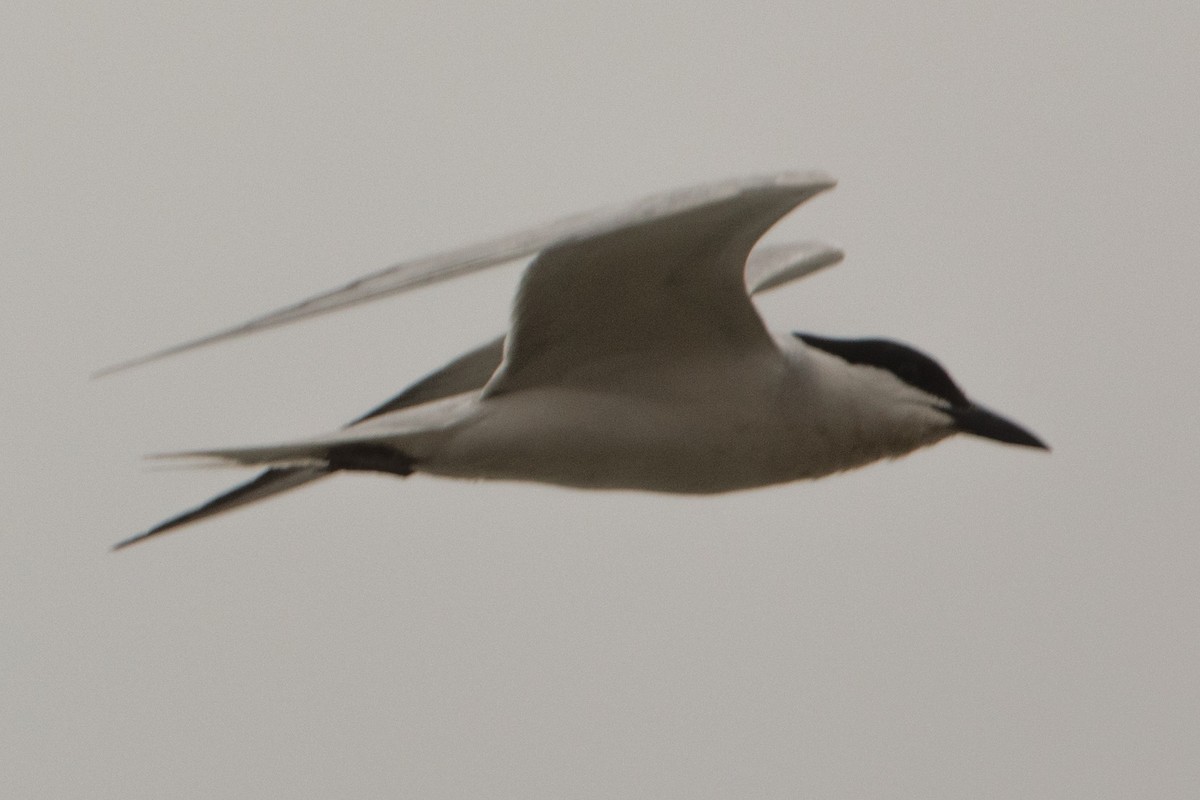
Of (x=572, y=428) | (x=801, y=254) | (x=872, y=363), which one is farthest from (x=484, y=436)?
(x=801, y=254)

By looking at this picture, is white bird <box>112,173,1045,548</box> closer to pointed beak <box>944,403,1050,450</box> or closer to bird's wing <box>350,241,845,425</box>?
pointed beak <box>944,403,1050,450</box>

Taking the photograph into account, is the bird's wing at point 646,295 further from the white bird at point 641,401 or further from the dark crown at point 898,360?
the dark crown at point 898,360

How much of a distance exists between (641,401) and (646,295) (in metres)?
0.43

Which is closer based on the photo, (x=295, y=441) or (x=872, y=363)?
(x=295, y=441)

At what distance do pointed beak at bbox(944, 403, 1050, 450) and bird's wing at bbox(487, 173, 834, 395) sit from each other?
1117 millimetres

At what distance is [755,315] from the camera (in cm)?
923

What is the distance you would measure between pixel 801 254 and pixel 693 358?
1.90 metres

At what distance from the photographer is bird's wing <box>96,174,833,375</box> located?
26.2ft

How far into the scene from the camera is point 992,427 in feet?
33.3

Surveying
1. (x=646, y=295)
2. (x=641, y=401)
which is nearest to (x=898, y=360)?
(x=641, y=401)

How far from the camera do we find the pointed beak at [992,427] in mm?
10078

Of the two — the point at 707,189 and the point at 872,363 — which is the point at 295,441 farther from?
the point at 872,363

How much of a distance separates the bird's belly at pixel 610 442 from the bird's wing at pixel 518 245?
98cm

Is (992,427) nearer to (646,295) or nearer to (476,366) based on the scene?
(646,295)
